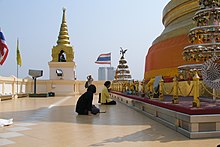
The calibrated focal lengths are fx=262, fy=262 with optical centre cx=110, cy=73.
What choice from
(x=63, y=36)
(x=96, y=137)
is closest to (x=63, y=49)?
(x=63, y=36)

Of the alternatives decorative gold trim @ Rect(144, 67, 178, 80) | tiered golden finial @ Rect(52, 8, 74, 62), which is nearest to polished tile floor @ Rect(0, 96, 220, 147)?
decorative gold trim @ Rect(144, 67, 178, 80)

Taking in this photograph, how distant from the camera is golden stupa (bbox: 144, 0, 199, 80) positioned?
1027 cm

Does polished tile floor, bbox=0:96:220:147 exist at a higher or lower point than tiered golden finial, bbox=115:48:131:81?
lower

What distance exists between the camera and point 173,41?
10797mm

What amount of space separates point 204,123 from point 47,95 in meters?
20.2

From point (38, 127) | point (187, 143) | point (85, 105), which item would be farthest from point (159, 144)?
point (85, 105)

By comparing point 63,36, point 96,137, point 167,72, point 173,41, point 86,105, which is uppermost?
point 63,36

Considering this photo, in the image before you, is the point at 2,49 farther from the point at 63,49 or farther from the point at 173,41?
the point at 63,49

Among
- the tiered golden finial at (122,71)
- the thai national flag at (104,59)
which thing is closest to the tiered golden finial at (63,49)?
the thai national flag at (104,59)

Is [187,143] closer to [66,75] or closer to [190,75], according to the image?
[190,75]

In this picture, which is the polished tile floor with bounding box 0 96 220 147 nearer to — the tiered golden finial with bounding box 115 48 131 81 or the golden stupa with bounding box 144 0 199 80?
the golden stupa with bounding box 144 0 199 80

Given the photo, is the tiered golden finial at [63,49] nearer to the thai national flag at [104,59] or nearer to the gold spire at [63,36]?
the gold spire at [63,36]

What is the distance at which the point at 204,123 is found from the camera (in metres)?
4.41

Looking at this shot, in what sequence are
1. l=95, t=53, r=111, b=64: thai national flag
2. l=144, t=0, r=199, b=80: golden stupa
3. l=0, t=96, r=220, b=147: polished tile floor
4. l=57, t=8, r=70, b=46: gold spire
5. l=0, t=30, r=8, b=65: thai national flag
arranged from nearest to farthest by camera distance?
l=0, t=96, r=220, b=147: polished tile floor, l=0, t=30, r=8, b=65: thai national flag, l=144, t=0, r=199, b=80: golden stupa, l=95, t=53, r=111, b=64: thai national flag, l=57, t=8, r=70, b=46: gold spire
